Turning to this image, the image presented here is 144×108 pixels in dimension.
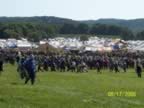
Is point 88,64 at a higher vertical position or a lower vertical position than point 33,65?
lower

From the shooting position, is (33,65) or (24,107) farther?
(33,65)

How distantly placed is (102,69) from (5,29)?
388 feet

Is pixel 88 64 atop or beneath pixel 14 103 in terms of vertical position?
beneath

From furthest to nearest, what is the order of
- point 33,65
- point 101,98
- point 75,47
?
1. point 75,47
2. point 33,65
3. point 101,98

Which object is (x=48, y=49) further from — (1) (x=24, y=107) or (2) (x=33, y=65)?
(1) (x=24, y=107)

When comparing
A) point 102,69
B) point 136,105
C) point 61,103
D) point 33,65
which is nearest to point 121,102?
point 136,105

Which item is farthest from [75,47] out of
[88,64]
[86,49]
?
[88,64]

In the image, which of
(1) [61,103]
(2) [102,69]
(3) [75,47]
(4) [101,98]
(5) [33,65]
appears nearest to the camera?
(1) [61,103]

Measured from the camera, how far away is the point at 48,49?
89562mm

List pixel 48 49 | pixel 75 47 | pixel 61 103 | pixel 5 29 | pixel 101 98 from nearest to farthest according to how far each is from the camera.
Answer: pixel 61 103
pixel 101 98
pixel 48 49
pixel 75 47
pixel 5 29

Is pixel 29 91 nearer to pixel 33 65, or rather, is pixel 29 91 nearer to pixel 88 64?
pixel 33 65

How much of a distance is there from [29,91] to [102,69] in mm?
40566

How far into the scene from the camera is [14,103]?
20422mm

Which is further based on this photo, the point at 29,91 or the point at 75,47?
the point at 75,47
